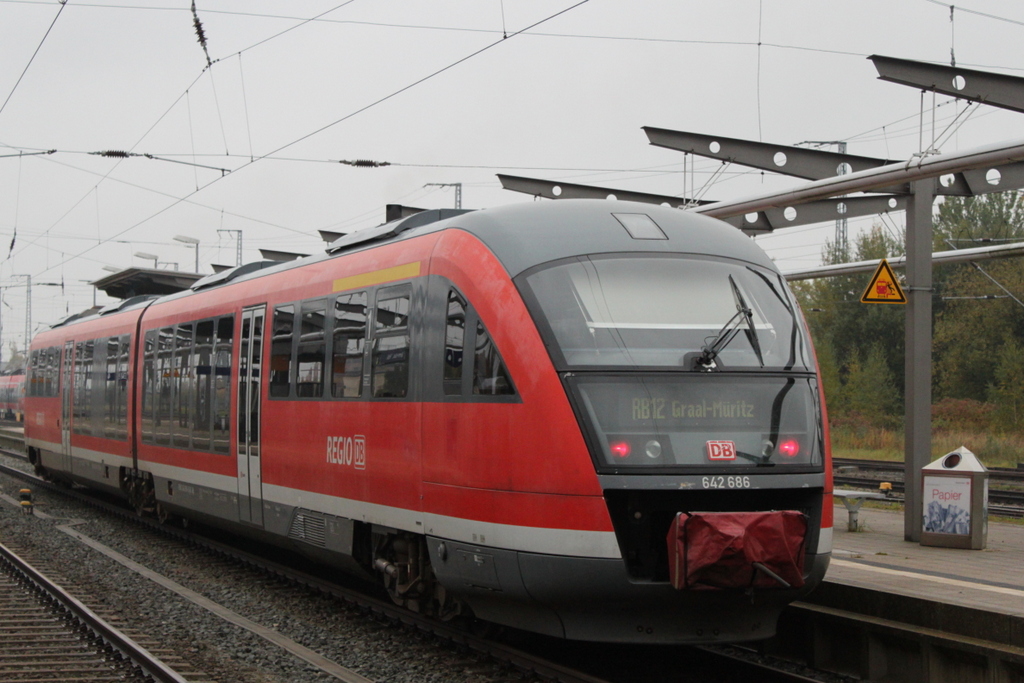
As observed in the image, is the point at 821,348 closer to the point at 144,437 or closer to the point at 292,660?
the point at 144,437

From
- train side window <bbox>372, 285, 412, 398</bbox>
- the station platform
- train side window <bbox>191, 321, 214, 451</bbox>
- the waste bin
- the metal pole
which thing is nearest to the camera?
the station platform

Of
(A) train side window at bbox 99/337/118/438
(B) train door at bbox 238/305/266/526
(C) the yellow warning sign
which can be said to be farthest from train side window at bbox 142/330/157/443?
(C) the yellow warning sign

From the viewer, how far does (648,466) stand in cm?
678

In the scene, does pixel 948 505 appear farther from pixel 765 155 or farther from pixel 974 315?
pixel 974 315

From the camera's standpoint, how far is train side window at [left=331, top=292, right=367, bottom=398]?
30.8ft

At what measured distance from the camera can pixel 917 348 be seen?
12.5 m

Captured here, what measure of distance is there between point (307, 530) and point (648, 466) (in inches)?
180

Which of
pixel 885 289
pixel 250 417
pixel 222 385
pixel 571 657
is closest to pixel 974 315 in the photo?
pixel 885 289

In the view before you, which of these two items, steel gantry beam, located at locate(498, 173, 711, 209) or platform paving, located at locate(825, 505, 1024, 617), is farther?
steel gantry beam, located at locate(498, 173, 711, 209)

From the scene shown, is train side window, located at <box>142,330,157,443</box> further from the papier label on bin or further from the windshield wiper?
the windshield wiper

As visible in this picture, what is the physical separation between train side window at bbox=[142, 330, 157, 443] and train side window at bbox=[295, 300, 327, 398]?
5.68 meters

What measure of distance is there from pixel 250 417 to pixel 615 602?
19.7ft

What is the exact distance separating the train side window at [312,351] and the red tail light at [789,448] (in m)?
4.49

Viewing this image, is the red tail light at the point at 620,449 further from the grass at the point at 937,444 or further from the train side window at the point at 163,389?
the grass at the point at 937,444
